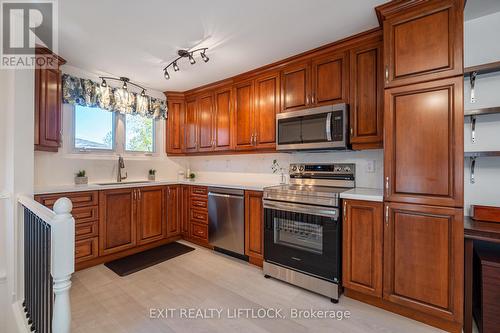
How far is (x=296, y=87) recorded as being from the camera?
9.09ft

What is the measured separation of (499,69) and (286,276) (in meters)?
2.60

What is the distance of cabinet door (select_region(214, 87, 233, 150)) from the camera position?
3.46 m

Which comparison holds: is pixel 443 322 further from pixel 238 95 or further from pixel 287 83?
pixel 238 95

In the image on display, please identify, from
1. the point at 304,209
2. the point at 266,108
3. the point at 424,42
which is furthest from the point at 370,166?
the point at 266,108

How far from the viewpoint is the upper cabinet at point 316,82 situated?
2.44 metres

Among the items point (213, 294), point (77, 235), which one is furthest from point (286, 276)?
point (77, 235)

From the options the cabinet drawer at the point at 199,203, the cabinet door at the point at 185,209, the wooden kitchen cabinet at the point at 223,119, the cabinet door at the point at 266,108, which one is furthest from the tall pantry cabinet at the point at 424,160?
the cabinet door at the point at 185,209

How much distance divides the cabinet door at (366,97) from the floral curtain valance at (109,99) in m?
3.06

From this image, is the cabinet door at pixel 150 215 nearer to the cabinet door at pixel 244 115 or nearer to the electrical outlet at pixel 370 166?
the cabinet door at pixel 244 115

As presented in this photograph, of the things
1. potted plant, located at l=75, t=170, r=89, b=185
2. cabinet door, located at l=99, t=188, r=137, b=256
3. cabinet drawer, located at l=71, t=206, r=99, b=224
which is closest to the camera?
cabinet drawer, located at l=71, t=206, r=99, b=224

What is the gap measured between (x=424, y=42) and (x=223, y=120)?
2497mm

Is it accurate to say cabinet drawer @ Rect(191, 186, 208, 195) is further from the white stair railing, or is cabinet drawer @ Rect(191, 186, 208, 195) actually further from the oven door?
the white stair railing

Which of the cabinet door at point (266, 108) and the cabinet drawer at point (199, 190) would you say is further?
the cabinet drawer at point (199, 190)

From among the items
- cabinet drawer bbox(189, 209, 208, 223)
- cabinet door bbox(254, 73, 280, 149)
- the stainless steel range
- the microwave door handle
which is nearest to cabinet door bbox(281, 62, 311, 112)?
cabinet door bbox(254, 73, 280, 149)
